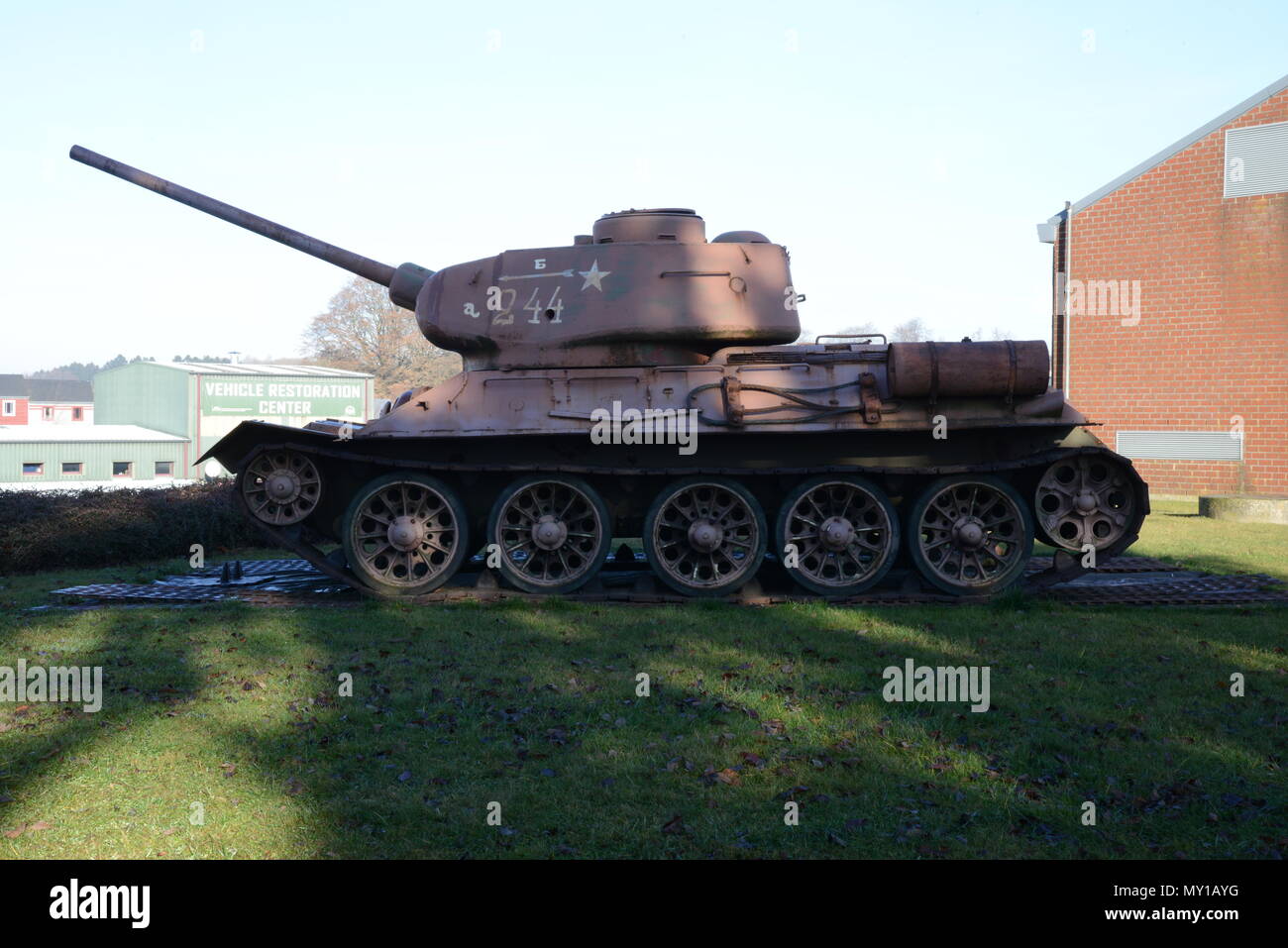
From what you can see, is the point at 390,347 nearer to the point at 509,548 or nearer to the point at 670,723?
the point at 509,548

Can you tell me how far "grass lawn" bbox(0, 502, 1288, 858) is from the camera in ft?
17.5

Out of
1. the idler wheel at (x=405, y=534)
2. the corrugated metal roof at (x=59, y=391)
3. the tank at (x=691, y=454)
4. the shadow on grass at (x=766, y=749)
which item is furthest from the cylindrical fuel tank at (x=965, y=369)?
the corrugated metal roof at (x=59, y=391)

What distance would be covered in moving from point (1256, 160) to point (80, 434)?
48.8 metres

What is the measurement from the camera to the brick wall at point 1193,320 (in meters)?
24.7

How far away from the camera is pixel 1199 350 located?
83.1 ft

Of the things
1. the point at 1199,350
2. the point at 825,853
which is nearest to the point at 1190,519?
the point at 1199,350

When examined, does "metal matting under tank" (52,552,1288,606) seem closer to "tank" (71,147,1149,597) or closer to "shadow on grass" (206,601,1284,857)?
"tank" (71,147,1149,597)

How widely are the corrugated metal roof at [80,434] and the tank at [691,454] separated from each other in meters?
44.2

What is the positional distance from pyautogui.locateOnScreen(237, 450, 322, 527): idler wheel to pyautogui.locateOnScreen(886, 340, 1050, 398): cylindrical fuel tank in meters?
6.08

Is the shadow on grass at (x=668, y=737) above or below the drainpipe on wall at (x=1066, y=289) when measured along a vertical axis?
below

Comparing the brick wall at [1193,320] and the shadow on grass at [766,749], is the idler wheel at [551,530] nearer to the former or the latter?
the shadow on grass at [766,749]

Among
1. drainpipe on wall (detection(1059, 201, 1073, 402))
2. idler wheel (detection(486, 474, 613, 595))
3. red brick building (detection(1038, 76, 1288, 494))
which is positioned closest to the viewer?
idler wheel (detection(486, 474, 613, 595))

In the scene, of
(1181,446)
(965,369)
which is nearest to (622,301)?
(965,369)

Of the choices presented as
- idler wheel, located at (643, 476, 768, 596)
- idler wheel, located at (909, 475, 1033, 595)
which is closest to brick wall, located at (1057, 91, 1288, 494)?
idler wheel, located at (909, 475, 1033, 595)
